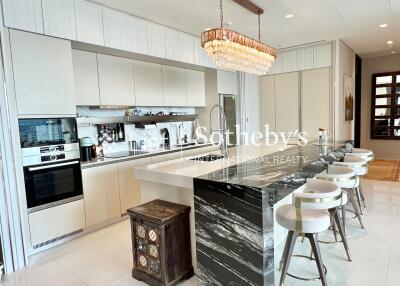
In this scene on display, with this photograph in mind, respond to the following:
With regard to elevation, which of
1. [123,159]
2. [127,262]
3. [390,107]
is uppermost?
[390,107]

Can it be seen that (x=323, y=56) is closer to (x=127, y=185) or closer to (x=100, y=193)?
(x=127, y=185)

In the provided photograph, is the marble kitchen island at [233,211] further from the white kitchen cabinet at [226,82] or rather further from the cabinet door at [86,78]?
the white kitchen cabinet at [226,82]

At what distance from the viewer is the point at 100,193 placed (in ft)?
11.6

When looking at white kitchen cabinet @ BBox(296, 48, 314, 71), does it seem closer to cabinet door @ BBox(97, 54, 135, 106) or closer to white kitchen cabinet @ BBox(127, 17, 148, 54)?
white kitchen cabinet @ BBox(127, 17, 148, 54)

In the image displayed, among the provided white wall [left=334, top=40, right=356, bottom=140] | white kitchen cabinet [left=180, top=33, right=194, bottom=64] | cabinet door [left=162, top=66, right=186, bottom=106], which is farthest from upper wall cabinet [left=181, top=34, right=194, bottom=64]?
white wall [left=334, top=40, right=356, bottom=140]

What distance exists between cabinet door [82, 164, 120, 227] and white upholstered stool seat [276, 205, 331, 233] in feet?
7.58

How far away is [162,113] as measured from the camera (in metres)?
5.15

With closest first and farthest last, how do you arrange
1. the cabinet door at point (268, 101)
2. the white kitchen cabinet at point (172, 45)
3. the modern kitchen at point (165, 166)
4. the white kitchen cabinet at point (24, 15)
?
the modern kitchen at point (165, 166)
the white kitchen cabinet at point (24, 15)
the white kitchen cabinet at point (172, 45)
the cabinet door at point (268, 101)

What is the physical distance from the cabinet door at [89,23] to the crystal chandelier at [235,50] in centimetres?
137

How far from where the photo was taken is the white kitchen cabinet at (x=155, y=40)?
408 cm

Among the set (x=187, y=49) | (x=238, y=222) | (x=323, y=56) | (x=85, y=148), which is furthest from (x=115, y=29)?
(x=323, y=56)

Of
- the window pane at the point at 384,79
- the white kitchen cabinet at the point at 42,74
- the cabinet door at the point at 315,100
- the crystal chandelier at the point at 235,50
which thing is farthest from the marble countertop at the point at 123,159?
the window pane at the point at 384,79

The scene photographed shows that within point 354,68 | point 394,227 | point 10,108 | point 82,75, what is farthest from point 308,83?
point 10,108

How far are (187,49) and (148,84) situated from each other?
3.01ft
